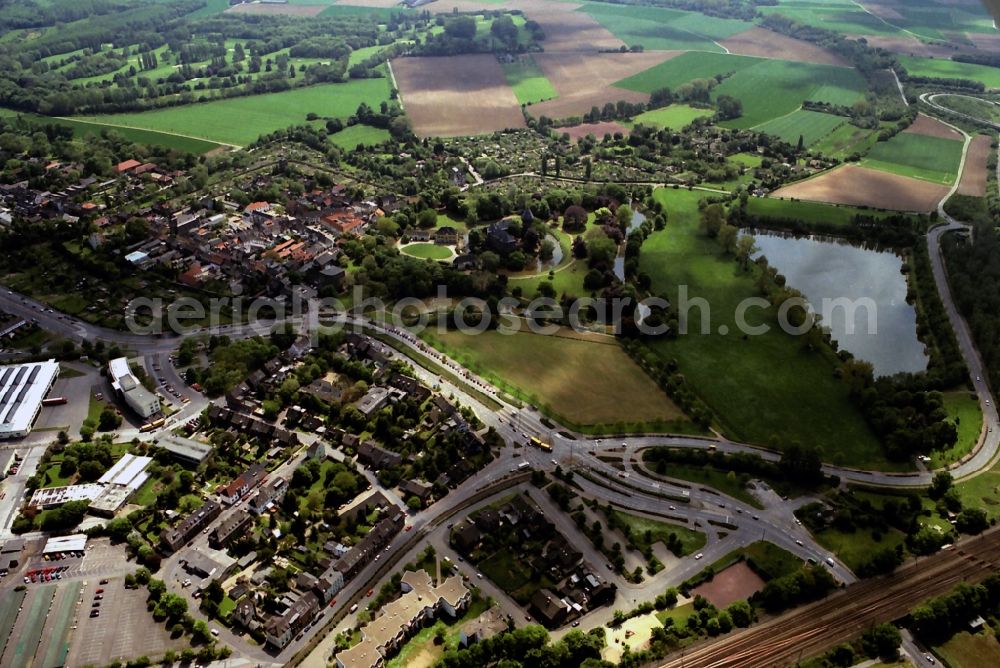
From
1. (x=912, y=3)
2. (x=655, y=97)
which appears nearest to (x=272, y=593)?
(x=655, y=97)

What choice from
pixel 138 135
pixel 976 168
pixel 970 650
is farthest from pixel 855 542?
pixel 138 135

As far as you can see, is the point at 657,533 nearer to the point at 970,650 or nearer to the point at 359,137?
the point at 970,650

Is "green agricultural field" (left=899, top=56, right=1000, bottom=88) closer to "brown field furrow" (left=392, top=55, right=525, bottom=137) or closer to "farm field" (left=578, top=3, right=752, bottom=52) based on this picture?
"farm field" (left=578, top=3, right=752, bottom=52)

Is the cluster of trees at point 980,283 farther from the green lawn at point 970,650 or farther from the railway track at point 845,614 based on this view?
the green lawn at point 970,650

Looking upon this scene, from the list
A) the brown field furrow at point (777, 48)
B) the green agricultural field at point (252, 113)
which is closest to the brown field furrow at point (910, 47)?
the brown field furrow at point (777, 48)

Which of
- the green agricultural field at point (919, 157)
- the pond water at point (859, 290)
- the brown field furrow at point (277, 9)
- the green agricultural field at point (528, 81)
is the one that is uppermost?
the brown field furrow at point (277, 9)

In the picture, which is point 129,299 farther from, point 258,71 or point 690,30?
point 690,30
